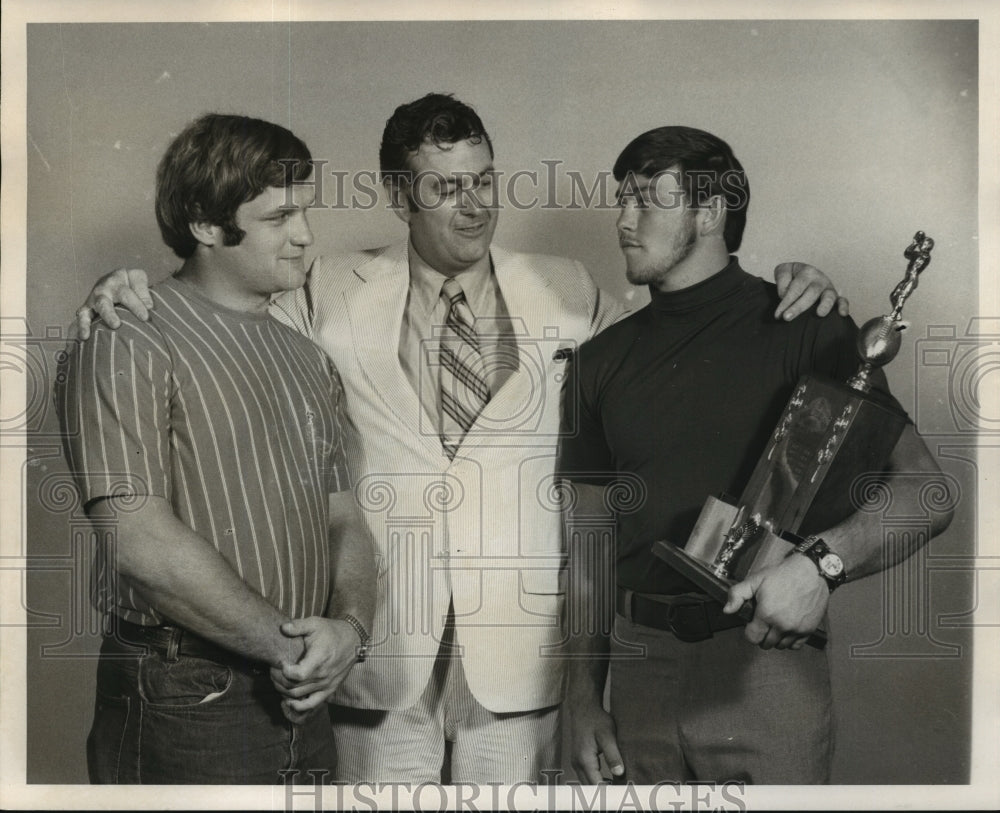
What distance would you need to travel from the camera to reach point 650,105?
2.93 metres

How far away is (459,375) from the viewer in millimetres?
2898

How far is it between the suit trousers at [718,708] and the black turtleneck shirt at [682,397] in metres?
0.18

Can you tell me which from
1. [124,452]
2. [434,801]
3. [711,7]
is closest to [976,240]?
[711,7]

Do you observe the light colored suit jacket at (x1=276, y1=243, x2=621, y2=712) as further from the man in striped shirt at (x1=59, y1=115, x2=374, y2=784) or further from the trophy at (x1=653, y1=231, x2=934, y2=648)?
the trophy at (x1=653, y1=231, x2=934, y2=648)

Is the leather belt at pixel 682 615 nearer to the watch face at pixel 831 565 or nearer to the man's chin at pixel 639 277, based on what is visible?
the watch face at pixel 831 565

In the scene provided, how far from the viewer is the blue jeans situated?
9.20ft

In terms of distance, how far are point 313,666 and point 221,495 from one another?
0.50 meters

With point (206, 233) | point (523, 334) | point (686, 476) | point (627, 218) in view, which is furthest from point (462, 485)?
point (206, 233)

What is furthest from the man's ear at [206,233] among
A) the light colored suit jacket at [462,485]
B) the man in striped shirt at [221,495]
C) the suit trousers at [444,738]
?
the suit trousers at [444,738]

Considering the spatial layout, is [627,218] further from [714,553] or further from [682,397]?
[714,553]

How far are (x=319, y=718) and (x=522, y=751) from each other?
537 mm

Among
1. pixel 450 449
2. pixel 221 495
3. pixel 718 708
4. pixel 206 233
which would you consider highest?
pixel 206 233

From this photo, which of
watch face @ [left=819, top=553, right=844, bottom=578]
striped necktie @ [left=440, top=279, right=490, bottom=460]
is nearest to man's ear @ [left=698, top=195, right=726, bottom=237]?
striped necktie @ [left=440, top=279, right=490, bottom=460]

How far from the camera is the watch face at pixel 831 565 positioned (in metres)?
2.78
